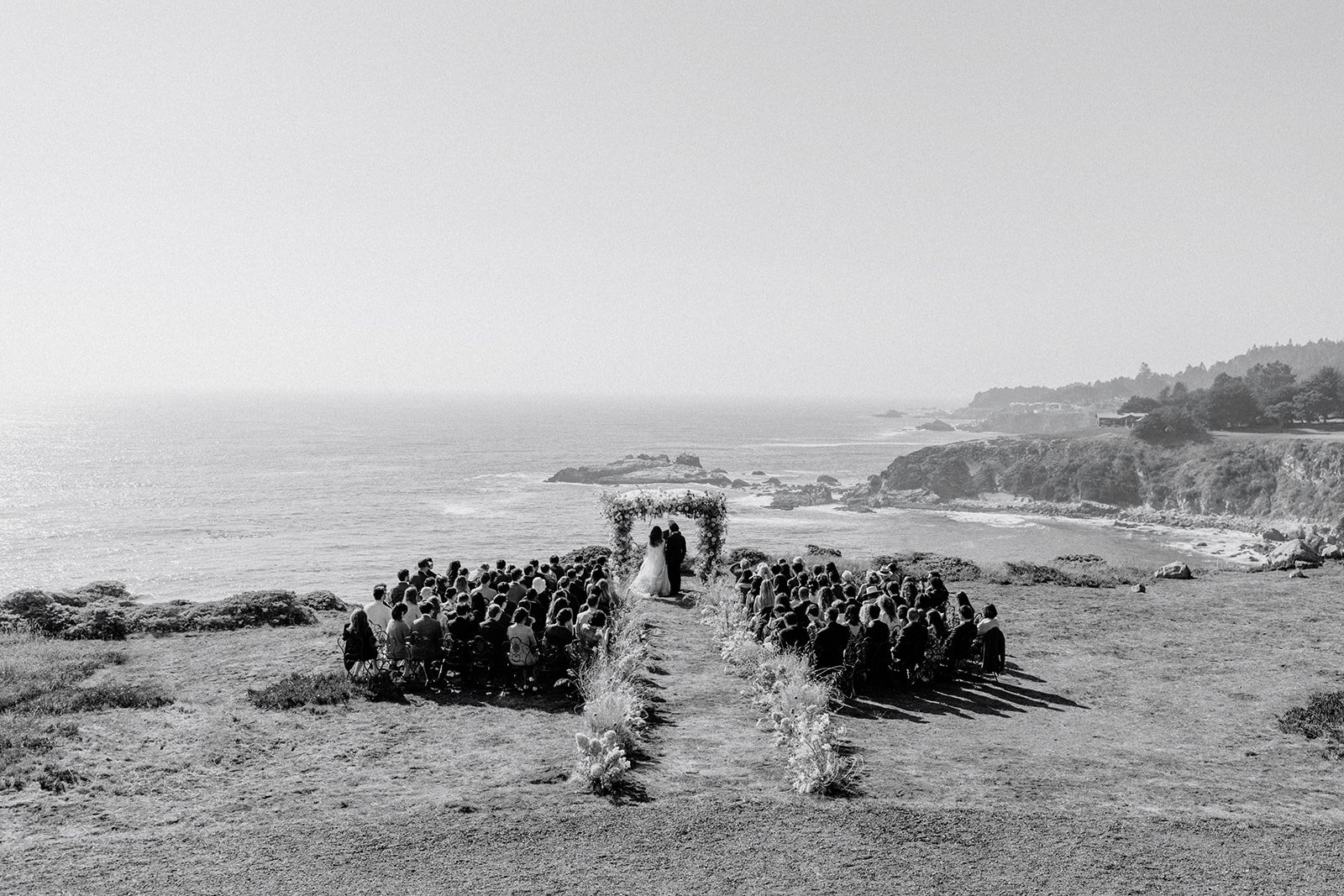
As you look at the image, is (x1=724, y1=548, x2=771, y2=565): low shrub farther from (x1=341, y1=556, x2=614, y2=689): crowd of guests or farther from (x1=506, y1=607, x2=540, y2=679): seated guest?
(x1=506, y1=607, x2=540, y2=679): seated guest

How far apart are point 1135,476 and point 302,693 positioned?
94058 millimetres

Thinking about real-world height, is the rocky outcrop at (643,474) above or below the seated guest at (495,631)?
below

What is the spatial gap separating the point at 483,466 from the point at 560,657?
10157 centimetres

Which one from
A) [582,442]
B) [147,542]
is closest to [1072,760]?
[147,542]

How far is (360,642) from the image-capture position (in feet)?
44.7

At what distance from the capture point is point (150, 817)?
8.77 metres

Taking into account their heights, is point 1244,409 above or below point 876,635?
above

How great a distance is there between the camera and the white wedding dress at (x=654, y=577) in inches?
866

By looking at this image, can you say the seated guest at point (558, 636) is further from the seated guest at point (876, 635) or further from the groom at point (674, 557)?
the groom at point (674, 557)

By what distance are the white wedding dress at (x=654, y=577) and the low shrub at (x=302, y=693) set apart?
932 cm

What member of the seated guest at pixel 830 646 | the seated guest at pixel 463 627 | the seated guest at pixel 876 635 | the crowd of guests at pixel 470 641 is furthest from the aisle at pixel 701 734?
the seated guest at pixel 463 627

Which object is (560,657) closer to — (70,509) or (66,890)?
(66,890)

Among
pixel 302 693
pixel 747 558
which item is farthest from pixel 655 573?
pixel 302 693

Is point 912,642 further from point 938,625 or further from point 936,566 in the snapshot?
point 936,566
